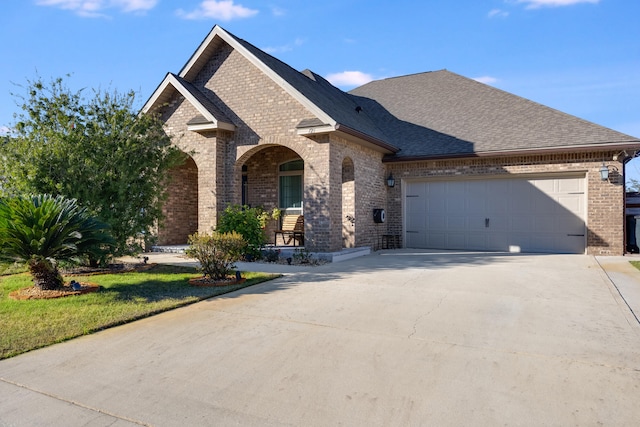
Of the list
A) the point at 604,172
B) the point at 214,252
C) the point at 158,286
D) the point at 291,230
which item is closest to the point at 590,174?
the point at 604,172

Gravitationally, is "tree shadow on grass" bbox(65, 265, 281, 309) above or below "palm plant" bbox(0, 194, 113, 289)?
below

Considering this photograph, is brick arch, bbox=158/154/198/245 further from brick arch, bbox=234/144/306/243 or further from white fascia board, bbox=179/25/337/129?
white fascia board, bbox=179/25/337/129

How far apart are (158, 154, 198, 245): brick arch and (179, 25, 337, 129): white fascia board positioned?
10.6 feet

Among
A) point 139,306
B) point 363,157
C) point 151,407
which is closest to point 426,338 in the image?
point 151,407

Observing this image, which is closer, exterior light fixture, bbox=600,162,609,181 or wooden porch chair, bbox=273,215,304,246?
exterior light fixture, bbox=600,162,609,181

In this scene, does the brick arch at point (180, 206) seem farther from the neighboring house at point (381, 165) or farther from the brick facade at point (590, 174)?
the brick facade at point (590, 174)

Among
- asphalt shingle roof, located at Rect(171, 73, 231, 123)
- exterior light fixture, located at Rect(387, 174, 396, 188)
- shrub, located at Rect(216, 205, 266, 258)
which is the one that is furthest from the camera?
exterior light fixture, located at Rect(387, 174, 396, 188)

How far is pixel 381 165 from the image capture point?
555 inches

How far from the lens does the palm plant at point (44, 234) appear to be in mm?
5977

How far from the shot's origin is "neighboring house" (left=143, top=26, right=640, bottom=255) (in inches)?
453

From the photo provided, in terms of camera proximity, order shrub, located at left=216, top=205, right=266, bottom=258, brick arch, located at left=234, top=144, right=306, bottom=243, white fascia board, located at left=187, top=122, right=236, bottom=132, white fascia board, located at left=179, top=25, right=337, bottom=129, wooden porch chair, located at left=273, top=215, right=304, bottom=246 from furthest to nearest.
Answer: brick arch, located at left=234, top=144, right=306, bottom=243, wooden porch chair, located at left=273, top=215, right=304, bottom=246, white fascia board, located at left=187, top=122, right=236, bottom=132, white fascia board, located at left=179, top=25, right=337, bottom=129, shrub, located at left=216, top=205, right=266, bottom=258

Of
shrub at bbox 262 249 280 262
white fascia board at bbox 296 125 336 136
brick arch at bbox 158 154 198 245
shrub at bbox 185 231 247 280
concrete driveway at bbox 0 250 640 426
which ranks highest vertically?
white fascia board at bbox 296 125 336 136

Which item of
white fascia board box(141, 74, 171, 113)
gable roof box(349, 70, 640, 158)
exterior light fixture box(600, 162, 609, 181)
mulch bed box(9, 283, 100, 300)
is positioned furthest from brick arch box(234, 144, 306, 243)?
exterior light fixture box(600, 162, 609, 181)

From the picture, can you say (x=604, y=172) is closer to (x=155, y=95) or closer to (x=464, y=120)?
(x=464, y=120)
